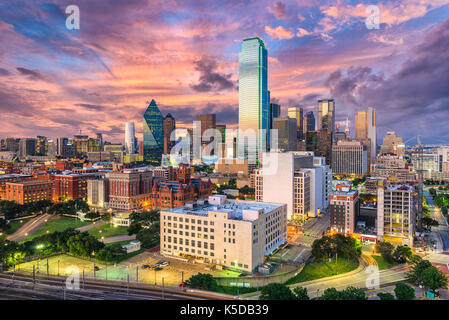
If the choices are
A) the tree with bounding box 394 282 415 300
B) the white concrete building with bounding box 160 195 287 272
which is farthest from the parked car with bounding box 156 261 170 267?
the tree with bounding box 394 282 415 300

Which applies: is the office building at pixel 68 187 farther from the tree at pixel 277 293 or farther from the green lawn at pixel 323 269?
the tree at pixel 277 293

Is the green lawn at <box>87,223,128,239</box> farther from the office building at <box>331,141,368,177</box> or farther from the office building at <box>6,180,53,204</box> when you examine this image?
the office building at <box>331,141,368,177</box>

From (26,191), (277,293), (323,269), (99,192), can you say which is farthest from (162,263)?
(26,191)

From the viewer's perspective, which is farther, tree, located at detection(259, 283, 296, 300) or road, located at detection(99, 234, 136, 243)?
road, located at detection(99, 234, 136, 243)

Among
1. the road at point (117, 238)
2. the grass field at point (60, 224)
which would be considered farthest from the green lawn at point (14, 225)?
the road at point (117, 238)
